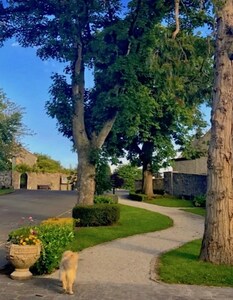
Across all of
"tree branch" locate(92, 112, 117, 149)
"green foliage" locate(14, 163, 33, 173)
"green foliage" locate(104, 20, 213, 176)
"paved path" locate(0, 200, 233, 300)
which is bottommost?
"paved path" locate(0, 200, 233, 300)

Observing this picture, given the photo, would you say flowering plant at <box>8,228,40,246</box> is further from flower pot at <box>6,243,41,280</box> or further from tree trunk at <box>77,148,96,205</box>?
tree trunk at <box>77,148,96,205</box>

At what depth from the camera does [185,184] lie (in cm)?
3225

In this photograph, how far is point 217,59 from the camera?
1020 centimetres

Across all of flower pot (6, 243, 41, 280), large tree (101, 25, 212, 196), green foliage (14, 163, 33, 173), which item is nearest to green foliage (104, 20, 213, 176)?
large tree (101, 25, 212, 196)

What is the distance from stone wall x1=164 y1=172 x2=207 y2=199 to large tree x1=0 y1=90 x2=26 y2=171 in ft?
46.2

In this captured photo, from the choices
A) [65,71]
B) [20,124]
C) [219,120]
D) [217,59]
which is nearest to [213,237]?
[219,120]

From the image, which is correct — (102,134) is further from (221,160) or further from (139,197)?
(139,197)

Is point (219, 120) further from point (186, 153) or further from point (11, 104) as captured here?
point (11, 104)

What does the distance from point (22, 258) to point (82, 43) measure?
A: 1117 cm

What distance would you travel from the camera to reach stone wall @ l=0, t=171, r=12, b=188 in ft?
140

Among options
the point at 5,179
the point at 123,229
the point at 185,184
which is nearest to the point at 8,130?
the point at 5,179

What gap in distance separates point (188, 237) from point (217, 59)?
6.51 m

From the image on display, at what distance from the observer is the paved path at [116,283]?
6.88 meters

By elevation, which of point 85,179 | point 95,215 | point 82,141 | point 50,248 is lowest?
point 50,248
